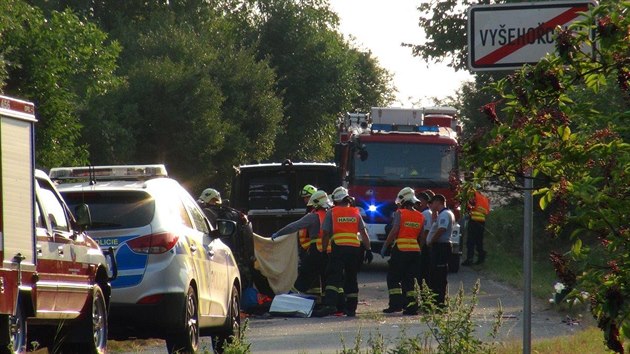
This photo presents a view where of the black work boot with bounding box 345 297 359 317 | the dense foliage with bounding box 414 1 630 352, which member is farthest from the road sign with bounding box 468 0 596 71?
the black work boot with bounding box 345 297 359 317

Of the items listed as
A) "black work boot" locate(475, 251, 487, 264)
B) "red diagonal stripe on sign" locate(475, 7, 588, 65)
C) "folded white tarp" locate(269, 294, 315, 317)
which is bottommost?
"black work boot" locate(475, 251, 487, 264)

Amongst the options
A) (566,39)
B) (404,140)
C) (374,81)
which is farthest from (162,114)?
(374,81)

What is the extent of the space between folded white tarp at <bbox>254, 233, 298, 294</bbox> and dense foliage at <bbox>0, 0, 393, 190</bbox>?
417cm

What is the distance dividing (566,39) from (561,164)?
29.1 inches

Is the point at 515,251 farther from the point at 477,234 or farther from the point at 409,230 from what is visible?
the point at 409,230

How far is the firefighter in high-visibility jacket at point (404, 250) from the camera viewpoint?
1959cm

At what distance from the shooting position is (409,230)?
19609 mm

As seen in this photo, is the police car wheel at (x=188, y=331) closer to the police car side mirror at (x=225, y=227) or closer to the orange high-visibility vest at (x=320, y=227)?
the police car side mirror at (x=225, y=227)

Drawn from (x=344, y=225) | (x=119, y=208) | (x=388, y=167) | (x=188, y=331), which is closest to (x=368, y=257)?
(x=388, y=167)

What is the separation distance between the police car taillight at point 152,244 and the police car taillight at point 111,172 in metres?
0.95

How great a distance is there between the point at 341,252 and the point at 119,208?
7.50m

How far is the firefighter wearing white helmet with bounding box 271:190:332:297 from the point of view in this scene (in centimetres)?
2012

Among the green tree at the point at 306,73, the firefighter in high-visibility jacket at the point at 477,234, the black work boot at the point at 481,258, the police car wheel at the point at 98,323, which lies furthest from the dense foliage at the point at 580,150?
the green tree at the point at 306,73

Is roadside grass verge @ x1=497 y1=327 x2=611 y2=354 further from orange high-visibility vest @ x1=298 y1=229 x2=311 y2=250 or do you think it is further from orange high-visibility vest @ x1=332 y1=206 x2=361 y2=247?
orange high-visibility vest @ x1=298 y1=229 x2=311 y2=250
